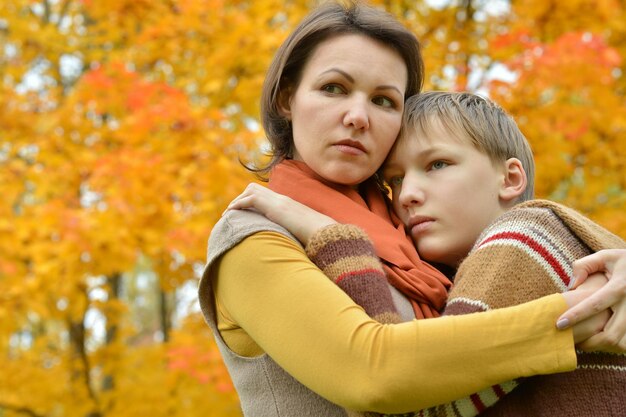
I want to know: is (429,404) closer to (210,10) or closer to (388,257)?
(388,257)

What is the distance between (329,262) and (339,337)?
0.21m

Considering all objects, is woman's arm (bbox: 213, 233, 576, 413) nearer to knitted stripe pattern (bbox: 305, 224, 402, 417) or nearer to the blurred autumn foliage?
knitted stripe pattern (bbox: 305, 224, 402, 417)

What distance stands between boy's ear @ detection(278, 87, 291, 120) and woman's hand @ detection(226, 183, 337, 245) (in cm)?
33

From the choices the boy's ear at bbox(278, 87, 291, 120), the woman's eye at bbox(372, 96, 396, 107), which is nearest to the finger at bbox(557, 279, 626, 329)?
the woman's eye at bbox(372, 96, 396, 107)

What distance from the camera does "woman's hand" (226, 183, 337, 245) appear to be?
5.41ft

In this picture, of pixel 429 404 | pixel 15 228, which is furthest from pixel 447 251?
pixel 15 228

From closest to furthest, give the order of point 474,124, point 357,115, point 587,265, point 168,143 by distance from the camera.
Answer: point 587,265
point 357,115
point 474,124
point 168,143

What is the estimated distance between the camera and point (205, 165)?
15.0 ft

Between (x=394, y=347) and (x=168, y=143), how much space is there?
12.0 feet

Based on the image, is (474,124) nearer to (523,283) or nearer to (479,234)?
(479,234)

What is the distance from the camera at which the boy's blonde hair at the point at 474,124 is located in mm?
1878

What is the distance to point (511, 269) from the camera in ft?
5.04

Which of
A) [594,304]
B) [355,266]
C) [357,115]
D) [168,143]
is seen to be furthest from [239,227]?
[168,143]

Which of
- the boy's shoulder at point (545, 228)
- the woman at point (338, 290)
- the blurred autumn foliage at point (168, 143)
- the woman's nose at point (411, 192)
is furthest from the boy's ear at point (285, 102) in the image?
the blurred autumn foliage at point (168, 143)
